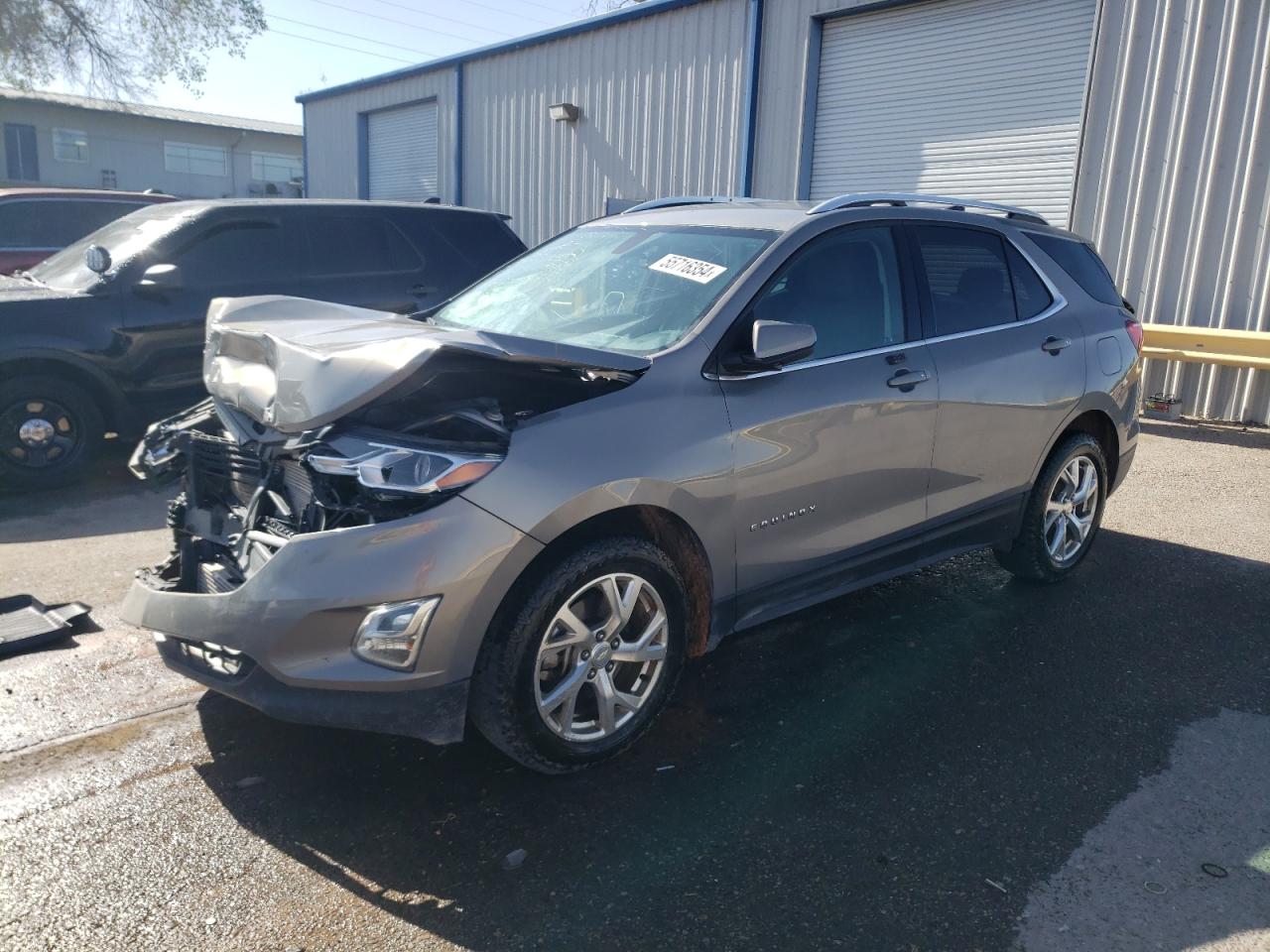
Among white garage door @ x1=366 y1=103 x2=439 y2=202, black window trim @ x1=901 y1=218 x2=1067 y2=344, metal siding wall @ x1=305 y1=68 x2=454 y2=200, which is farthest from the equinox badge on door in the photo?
white garage door @ x1=366 y1=103 x2=439 y2=202

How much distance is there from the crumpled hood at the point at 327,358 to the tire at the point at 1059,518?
2616 mm

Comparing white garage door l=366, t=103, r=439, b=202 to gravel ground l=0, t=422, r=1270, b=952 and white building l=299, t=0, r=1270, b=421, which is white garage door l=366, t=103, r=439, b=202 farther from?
gravel ground l=0, t=422, r=1270, b=952

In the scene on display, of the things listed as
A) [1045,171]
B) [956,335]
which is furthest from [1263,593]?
[1045,171]

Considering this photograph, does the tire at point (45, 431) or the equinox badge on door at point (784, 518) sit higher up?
the equinox badge on door at point (784, 518)

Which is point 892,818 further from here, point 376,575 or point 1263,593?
point 1263,593

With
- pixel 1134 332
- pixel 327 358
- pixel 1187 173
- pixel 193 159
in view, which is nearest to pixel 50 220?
pixel 327 358

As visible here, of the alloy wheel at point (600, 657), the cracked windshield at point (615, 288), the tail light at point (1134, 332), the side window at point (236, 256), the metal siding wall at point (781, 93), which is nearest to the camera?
the alloy wheel at point (600, 657)

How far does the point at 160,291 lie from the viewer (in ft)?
22.3

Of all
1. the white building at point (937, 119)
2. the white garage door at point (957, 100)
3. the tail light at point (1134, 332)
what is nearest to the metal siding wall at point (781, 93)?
the white building at point (937, 119)

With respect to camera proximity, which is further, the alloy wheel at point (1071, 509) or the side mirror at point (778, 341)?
the alloy wheel at point (1071, 509)

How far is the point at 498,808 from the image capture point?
3.17 meters

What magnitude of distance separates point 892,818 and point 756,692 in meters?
0.95

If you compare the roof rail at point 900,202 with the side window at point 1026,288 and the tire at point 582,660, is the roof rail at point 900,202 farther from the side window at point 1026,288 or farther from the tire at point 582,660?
the tire at point 582,660

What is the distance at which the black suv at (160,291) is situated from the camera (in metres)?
6.61
